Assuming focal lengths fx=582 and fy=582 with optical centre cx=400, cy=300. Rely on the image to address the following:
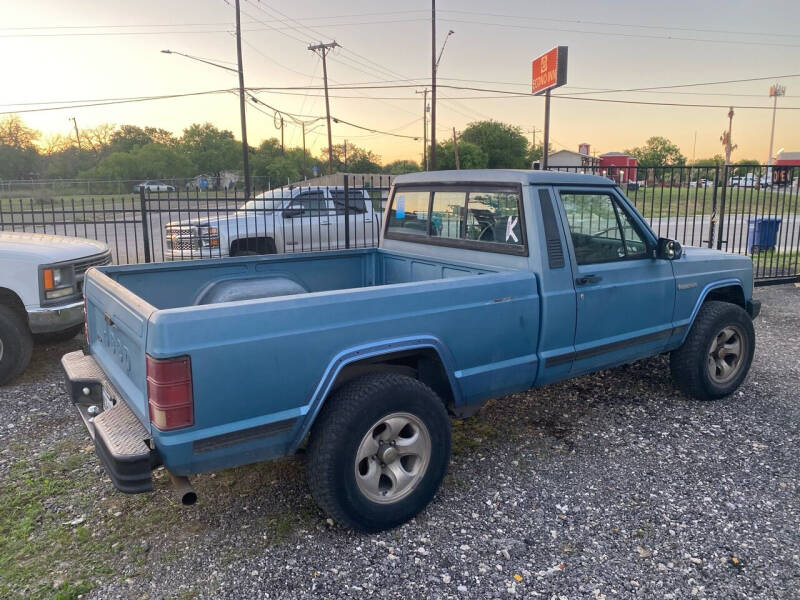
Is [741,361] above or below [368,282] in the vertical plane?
below

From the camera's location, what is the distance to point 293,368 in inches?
107

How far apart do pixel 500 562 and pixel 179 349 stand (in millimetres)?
1876

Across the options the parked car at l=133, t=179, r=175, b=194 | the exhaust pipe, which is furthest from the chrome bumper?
the exhaust pipe

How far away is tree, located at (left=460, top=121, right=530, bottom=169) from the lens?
88.2m

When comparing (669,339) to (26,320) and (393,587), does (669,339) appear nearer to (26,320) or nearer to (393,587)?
(393,587)

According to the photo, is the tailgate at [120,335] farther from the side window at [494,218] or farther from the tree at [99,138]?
the tree at [99,138]

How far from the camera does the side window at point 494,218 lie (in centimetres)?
380

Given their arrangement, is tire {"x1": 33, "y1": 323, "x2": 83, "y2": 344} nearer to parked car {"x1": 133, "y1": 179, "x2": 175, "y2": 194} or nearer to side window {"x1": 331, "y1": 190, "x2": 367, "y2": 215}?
parked car {"x1": 133, "y1": 179, "x2": 175, "y2": 194}

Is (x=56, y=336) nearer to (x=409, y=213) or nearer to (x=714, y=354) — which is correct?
(x=409, y=213)

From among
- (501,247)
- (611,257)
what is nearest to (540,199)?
(501,247)

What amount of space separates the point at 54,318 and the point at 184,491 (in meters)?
3.62

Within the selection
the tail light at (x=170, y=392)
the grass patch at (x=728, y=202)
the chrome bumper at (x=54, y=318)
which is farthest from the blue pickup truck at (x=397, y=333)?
the chrome bumper at (x=54, y=318)

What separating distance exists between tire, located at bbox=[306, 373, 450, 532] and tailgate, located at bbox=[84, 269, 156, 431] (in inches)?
33.3

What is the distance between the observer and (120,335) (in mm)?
2996
